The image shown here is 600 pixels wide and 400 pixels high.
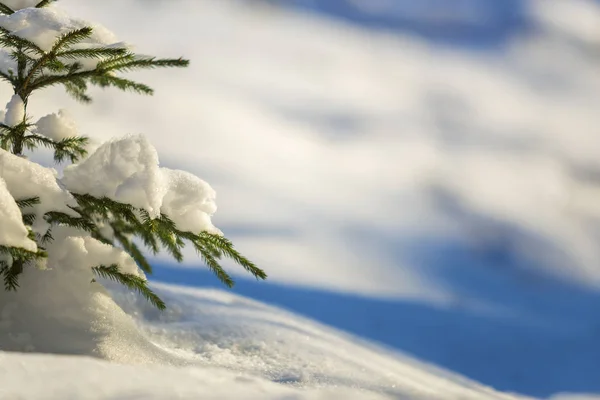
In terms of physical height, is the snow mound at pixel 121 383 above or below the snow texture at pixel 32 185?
below

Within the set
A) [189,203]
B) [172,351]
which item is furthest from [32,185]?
[172,351]

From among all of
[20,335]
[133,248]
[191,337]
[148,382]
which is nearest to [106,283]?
[191,337]

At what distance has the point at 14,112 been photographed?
4.78 meters

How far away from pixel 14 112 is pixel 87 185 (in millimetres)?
984

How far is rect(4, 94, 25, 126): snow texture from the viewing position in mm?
4777

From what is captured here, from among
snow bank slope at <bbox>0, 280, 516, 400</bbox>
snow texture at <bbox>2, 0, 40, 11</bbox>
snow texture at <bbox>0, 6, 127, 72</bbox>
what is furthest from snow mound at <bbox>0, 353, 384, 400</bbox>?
snow texture at <bbox>2, 0, 40, 11</bbox>

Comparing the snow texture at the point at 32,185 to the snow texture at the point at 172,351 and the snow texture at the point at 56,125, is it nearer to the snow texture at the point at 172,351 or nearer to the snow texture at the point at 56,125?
the snow texture at the point at 172,351

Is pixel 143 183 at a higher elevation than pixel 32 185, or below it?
higher

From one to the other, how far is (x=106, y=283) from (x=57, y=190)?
5093 mm

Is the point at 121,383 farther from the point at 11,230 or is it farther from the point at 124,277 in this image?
the point at 124,277

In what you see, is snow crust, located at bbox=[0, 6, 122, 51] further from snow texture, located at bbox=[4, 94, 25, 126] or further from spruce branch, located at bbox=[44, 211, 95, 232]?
spruce branch, located at bbox=[44, 211, 95, 232]

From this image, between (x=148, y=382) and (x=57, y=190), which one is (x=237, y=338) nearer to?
(x=57, y=190)

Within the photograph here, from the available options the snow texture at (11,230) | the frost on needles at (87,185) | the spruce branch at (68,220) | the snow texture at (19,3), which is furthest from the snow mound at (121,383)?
the snow texture at (19,3)

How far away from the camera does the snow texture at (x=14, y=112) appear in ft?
15.7
